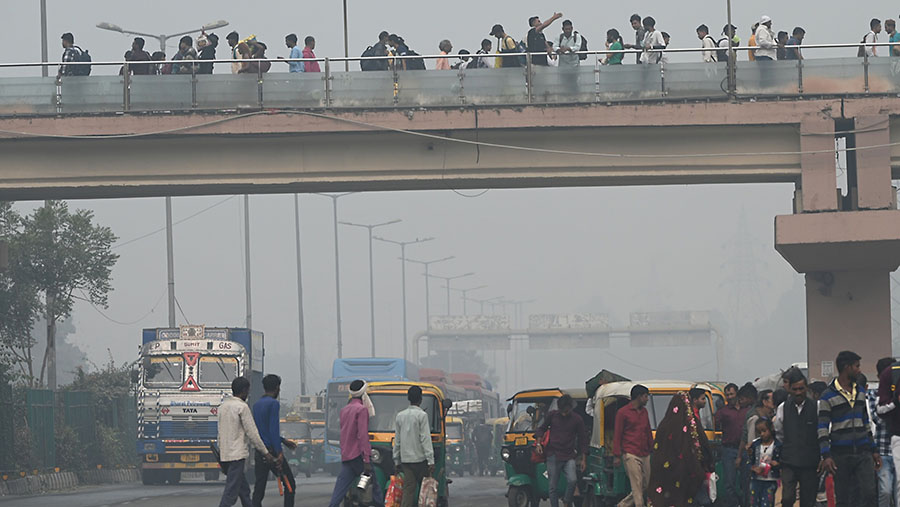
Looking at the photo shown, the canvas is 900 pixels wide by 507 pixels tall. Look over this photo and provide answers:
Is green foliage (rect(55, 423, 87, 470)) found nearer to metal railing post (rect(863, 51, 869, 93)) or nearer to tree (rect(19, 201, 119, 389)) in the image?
tree (rect(19, 201, 119, 389))

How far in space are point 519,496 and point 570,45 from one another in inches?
499

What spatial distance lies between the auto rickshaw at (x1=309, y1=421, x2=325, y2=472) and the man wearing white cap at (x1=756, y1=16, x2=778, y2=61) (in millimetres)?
25415

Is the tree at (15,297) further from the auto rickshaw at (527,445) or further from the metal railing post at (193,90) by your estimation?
the auto rickshaw at (527,445)

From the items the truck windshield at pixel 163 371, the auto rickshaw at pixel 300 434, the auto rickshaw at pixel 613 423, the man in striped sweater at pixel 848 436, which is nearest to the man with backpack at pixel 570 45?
the truck windshield at pixel 163 371

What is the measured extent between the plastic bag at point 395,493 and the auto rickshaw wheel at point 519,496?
14.3 ft

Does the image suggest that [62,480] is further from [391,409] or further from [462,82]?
[391,409]

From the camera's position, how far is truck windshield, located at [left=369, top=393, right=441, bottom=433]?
2083 cm

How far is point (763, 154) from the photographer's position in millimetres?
30953

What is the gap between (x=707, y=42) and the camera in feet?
106

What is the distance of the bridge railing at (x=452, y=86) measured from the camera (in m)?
30.8

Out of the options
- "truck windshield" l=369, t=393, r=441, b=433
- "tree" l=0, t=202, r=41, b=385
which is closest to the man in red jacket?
"truck windshield" l=369, t=393, r=441, b=433

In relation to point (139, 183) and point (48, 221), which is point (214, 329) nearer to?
point (139, 183)

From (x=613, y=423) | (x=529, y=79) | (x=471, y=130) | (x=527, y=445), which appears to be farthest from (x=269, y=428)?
(x=529, y=79)

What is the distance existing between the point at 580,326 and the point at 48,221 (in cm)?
8070
